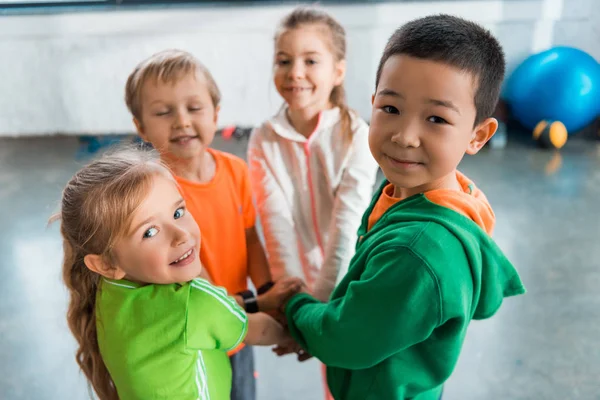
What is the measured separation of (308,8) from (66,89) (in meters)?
3.27

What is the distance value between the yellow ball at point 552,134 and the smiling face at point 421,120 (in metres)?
3.23

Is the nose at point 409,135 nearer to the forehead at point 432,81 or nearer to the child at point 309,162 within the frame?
the forehead at point 432,81

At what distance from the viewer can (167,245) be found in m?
1.01

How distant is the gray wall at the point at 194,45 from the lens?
13.3 ft

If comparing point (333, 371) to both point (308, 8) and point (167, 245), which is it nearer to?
point (167, 245)

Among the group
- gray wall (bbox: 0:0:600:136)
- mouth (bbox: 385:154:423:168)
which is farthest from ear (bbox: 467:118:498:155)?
gray wall (bbox: 0:0:600:136)

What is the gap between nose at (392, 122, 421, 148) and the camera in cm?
89

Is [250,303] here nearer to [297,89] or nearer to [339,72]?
[297,89]

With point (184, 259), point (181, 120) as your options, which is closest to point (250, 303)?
point (184, 259)

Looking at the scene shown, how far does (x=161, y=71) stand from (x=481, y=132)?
72 centimetres

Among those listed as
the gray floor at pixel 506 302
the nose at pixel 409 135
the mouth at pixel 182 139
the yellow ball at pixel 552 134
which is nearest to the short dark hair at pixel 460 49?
the nose at pixel 409 135

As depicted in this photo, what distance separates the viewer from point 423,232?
867 millimetres

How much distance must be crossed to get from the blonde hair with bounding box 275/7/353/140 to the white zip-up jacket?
0.06 ft

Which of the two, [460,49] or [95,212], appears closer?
[460,49]
